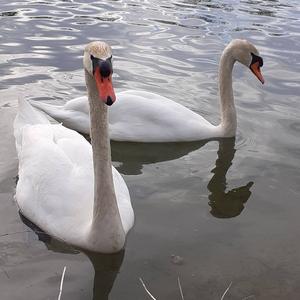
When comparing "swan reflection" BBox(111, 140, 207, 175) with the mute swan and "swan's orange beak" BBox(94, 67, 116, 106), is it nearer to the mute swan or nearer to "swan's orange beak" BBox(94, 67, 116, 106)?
the mute swan

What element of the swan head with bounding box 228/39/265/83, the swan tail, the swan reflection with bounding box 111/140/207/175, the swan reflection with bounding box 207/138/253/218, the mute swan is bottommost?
the swan reflection with bounding box 111/140/207/175

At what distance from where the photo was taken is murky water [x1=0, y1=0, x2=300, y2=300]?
4.68 metres

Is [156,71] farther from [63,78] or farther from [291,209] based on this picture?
[291,209]

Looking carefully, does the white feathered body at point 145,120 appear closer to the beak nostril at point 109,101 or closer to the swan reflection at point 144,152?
the swan reflection at point 144,152

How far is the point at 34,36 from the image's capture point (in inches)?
471

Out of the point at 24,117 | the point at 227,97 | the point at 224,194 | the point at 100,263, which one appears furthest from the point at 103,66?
the point at 227,97

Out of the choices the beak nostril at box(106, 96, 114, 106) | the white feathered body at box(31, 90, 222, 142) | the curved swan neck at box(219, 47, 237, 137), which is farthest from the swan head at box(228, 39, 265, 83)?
the beak nostril at box(106, 96, 114, 106)

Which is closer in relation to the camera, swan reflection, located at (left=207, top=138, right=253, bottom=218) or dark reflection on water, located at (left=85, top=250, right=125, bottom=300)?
dark reflection on water, located at (left=85, top=250, right=125, bottom=300)

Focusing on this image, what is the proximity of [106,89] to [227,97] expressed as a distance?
4.19m

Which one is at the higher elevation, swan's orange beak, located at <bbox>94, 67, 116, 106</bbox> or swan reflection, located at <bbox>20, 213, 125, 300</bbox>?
swan's orange beak, located at <bbox>94, 67, 116, 106</bbox>

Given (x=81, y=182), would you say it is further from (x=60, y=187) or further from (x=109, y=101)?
(x=109, y=101)

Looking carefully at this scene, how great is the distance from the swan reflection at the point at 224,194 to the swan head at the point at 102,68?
2195 millimetres

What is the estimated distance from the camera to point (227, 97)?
7969 millimetres

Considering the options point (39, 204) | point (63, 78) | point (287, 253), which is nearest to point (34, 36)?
point (63, 78)
